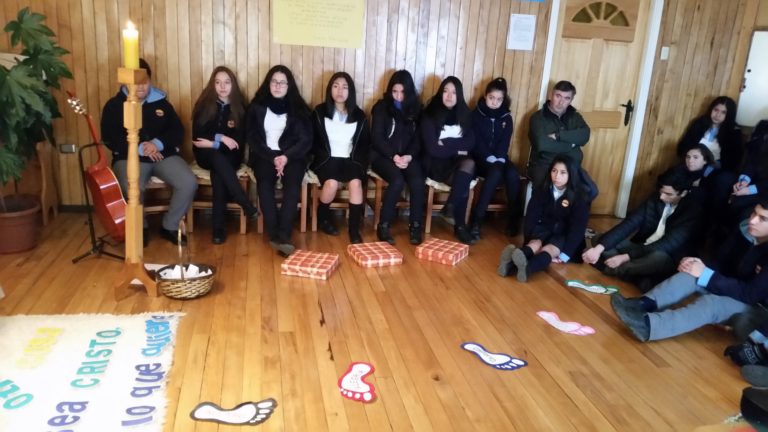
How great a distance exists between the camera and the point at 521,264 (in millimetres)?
3436

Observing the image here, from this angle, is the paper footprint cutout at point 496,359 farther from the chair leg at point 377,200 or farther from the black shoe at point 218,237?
the black shoe at point 218,237

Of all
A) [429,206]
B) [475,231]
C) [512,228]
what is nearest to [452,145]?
[429,206]

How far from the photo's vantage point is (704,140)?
470 cm

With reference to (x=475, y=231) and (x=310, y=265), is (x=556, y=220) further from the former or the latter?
(x=310, y=265)

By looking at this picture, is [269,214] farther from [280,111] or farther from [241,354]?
[241,354]

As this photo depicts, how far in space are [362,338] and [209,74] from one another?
2.35 metres

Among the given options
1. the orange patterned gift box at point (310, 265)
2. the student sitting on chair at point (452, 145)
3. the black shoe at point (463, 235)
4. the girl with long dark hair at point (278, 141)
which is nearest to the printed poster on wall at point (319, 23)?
the girl with long dark hair at point (278, 141)

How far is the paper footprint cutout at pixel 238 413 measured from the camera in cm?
204

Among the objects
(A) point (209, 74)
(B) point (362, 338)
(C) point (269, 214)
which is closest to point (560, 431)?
(B) point (362, 338)

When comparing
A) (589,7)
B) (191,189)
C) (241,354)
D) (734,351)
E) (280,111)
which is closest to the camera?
(241,354)

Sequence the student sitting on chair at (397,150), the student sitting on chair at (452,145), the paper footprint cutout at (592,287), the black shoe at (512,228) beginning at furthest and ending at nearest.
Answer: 1. the black shoe at (512,228)
2. the student sitting on chair at (452,145)
3. the student sitting on chair at (397,150)
4. the paper footprint cutout at (592,287)

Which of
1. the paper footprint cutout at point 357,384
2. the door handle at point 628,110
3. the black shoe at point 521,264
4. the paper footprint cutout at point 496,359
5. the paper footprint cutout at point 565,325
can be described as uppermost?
the door handle at point 628,110

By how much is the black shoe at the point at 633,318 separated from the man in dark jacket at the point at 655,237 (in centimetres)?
75

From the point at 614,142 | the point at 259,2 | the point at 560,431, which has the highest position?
Answer: the point at 259,2
